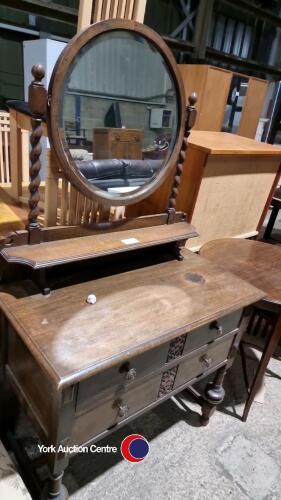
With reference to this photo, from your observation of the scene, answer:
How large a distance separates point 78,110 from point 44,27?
378cm

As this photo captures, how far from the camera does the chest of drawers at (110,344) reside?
0.82m

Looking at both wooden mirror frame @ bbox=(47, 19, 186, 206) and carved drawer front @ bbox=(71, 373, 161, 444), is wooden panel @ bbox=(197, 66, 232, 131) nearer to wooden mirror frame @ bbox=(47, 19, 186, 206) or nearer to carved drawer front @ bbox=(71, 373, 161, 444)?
wooden mirror frame @ bbox=(47, 19, 186, 206)

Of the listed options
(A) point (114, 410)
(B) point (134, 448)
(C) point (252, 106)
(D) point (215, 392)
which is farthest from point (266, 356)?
(C) point (252, 106)

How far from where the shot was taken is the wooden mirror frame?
2.81 ft

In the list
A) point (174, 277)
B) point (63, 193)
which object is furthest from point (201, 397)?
point (63, 193)

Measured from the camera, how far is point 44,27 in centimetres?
390

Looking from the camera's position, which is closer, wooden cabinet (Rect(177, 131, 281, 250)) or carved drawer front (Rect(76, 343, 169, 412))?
carved drawer front (Rect(76, 343, 169, 412))

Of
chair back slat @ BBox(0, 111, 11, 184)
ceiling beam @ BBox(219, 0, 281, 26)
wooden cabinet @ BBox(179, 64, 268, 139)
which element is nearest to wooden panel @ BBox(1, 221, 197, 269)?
chair back slat @ BBox(0, 111, 11, 184)

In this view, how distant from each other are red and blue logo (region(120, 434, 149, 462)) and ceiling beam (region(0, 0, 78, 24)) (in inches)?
122

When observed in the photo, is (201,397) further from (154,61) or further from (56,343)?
(154,61)

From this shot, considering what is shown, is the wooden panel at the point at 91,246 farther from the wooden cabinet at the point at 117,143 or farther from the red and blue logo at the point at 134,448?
the red and blue logo at the point at 134,448

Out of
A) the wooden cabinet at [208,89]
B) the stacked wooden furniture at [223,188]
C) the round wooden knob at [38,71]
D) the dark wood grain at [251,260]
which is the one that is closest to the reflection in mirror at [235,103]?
the wooden cabinet at [208,89]

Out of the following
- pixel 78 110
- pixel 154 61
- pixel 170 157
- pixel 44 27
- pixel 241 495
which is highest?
pixel 44 27

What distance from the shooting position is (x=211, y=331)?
1.17 metres
